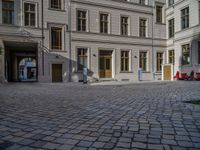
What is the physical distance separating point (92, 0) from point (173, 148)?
23.7 m

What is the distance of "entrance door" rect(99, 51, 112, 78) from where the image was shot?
24.7 metres

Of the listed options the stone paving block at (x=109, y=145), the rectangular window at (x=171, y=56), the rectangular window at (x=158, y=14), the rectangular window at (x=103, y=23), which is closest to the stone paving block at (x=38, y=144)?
the stone paving block at (x=109, y=145)

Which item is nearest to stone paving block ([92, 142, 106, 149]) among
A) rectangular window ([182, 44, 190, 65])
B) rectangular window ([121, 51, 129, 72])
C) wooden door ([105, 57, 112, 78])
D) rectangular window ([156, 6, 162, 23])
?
wooden door ([105, 57, 112, 78])

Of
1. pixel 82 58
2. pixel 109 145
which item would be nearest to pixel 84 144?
pixel 109 145

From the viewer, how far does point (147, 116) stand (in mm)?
4703

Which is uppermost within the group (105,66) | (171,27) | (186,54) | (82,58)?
(171,27)

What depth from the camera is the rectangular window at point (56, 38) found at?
22.0m

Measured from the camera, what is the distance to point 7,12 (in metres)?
20.2

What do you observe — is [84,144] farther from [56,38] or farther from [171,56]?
[171,56]

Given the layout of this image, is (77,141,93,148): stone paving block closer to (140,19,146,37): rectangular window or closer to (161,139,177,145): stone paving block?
(161,139,177,145): stone paving block

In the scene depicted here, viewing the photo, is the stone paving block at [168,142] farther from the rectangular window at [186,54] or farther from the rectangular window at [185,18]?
the rectangular window at [185,18]

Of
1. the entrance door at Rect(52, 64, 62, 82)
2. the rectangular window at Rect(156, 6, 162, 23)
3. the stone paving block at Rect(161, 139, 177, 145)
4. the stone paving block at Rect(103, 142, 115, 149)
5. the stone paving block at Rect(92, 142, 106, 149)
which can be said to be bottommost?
the stone paving block at Rect(92, 142, 106, 149)

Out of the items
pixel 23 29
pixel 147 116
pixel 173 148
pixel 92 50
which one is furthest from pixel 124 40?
pixel 173 148

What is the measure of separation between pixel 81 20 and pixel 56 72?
7157 millimetres
